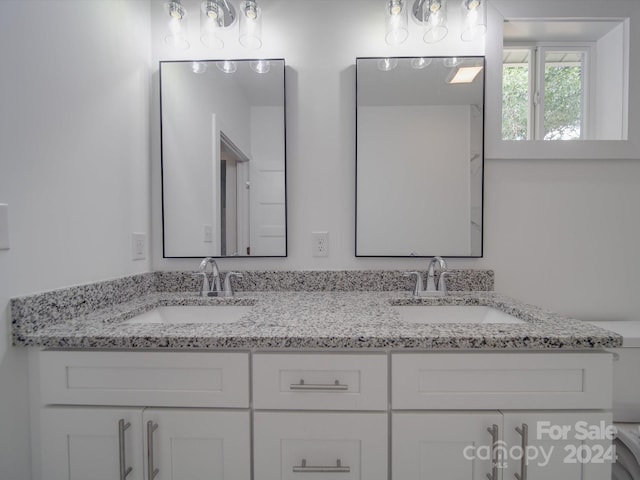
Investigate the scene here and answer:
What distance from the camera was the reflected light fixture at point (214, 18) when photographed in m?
1.19

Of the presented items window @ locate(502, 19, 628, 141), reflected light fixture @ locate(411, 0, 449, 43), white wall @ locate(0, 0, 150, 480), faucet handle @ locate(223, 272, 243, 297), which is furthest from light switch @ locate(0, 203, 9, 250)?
window @ locate(502, 19, 628, 141)

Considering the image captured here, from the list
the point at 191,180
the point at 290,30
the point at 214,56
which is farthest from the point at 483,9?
the point at 191,180

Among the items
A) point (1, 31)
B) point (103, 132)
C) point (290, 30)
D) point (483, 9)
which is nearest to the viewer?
point (1, 31)

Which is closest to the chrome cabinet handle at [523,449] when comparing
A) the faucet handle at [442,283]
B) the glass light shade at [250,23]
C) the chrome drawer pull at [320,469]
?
the chrome drawer pull at [320,469]

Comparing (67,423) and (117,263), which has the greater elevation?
(117,263)

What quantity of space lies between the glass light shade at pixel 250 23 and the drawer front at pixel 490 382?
53.3 inches

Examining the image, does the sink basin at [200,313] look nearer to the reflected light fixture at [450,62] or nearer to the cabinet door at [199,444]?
the cabinet door at [199,444]

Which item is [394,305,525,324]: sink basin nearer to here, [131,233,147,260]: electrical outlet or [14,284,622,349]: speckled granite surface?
[14,284,622,349]: speckled granite surface

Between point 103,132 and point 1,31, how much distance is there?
1.13 feet

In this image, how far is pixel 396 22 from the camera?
1.22m

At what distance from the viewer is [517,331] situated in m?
0.77

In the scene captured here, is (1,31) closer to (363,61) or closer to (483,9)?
(363,61)

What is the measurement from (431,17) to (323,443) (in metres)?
1.59

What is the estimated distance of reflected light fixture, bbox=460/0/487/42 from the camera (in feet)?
3.95
